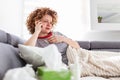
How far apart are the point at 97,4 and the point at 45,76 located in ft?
5.97

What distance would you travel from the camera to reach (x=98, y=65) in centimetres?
159

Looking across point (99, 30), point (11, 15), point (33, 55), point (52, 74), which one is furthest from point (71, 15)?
point (52, 74)

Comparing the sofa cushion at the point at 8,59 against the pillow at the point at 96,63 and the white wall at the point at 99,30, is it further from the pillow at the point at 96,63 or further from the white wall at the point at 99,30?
the white wall at the point at 99,30

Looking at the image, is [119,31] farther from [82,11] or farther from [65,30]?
[65,30]

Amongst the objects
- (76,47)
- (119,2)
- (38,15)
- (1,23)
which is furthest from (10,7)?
(119,2)

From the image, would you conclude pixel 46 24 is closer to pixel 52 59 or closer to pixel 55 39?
pixel 55 39

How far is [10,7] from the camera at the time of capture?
7.35 ft

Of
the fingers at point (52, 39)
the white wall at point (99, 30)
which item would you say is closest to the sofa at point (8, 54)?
the fingers at point (52, 39)

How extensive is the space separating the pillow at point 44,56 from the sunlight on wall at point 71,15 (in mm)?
1295

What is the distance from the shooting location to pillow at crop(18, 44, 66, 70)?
1.00 m

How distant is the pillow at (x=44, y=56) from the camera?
1.00 metres

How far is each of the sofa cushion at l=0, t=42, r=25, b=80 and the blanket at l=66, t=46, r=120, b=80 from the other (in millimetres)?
518

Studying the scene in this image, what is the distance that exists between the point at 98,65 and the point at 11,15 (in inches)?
46.2

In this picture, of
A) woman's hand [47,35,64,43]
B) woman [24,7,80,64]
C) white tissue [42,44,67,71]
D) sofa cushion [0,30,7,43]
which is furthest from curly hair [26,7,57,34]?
white tissue [42,44,67,71]
